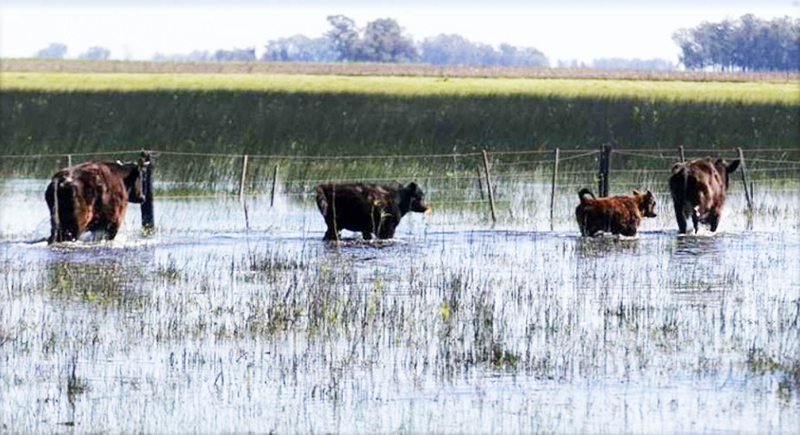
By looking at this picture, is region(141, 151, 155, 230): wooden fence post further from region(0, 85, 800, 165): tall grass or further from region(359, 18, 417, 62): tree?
region(359, 18, 417, 62): tree

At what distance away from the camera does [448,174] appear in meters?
34.4

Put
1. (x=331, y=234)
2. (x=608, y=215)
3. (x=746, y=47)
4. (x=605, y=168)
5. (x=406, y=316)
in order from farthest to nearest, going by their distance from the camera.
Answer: (x=746, y=47), (x=605, y=168), (x=331, y=234), (x=608, y=215), (x=406, y=316)

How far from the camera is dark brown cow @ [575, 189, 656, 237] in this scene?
23.2 meters

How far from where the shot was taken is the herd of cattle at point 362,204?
2281 cm

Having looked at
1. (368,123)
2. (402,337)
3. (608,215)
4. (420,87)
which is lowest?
(368,123)

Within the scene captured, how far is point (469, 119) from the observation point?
156 ft

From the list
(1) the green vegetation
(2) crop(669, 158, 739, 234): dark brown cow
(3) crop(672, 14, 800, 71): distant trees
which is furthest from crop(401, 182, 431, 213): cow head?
(3) crop(672, 14, 800, 71): distant trees

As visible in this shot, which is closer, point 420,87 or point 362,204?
point 362,204

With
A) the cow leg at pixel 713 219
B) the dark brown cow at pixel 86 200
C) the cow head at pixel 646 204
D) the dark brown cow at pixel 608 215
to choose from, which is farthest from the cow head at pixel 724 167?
the dark brown cow at pixel 86 200

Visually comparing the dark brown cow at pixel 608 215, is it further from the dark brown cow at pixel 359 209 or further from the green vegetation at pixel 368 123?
the green vegetation at pixel 368 123

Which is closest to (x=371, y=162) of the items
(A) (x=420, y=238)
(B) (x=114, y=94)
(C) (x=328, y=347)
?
(A) (x=420, y=238)

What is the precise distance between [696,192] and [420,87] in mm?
35429

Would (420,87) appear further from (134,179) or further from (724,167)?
(134,179)

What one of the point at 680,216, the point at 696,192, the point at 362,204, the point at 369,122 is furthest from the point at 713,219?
the point at 369,122
